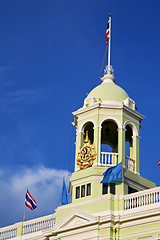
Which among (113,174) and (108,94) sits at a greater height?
(108,94)

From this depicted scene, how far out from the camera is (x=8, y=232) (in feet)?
157

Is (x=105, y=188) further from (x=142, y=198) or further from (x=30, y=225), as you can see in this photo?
(x=30, y=225)

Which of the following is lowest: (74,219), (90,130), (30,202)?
(74,219)

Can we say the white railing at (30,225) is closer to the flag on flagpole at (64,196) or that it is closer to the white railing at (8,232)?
the white railing at (8,232)

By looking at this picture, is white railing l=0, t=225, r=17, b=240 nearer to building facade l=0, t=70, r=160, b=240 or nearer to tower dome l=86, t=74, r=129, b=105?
building facade l=0, t=70, r=160, b=240

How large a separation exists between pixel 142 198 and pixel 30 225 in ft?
33.3

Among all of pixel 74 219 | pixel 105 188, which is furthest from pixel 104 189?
pixel 74 219

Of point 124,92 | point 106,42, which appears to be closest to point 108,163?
point 124,92

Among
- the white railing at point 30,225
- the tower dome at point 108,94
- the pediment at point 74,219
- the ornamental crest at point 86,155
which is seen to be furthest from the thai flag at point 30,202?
the tower dome at point 108,94

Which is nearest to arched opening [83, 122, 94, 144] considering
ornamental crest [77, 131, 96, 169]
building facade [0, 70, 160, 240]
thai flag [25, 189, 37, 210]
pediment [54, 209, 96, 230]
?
building facade [0, 70, 160, 240]

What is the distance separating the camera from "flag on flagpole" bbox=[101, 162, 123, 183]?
41.9m

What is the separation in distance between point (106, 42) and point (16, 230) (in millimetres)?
16724

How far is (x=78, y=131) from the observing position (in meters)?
47.0

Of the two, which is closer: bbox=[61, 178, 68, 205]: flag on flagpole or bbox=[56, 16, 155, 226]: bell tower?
bbox=[56, 16, 155, 226]: bell tower
